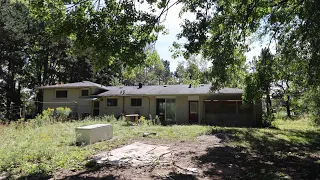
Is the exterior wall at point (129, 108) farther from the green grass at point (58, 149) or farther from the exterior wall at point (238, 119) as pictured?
the green grass at point (58, 149)

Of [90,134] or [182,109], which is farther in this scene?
[182,109]

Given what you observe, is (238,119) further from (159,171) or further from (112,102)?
(159,171)

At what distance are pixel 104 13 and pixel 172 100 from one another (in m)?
13.3

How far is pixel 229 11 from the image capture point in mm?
8250

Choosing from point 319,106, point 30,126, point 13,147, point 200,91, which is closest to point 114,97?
point 200,91

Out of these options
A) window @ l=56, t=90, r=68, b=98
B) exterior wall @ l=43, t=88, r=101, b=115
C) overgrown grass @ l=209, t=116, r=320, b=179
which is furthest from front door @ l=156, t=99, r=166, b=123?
overgrown grass @ l=209, t=116, r=320, b=179

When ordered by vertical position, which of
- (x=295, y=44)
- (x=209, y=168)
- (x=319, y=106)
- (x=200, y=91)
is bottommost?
(x=209, y=168)

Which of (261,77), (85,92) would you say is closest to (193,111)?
(261,77)

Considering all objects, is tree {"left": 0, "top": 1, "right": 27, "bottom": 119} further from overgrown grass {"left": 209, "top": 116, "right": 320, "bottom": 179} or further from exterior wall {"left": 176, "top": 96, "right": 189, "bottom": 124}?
overgrown grass {"left": 209, "top": 116, "right": 320, "bottom": 179}

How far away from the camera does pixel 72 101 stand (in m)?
22.6

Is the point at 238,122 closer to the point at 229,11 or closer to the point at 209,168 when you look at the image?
the point at 229,11

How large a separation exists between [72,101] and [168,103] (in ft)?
31.6

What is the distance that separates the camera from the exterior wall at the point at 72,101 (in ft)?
72.7

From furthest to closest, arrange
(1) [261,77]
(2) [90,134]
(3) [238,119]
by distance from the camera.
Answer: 1. (3) [238,119]
2. (1) [261,77]
3. (2) [90,134]
